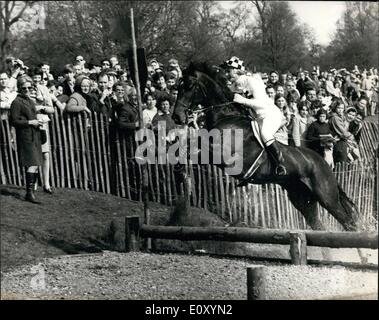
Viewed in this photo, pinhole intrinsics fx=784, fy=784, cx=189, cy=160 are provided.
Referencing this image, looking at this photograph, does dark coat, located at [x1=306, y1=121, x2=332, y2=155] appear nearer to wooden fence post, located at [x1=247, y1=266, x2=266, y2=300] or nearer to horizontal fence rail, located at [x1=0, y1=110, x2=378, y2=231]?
horizontal fence rail, located at [x1=0, y1=110, x2=378, y2=231]

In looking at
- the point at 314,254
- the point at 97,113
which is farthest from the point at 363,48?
the point at 97,113

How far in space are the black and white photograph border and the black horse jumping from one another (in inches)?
0.8

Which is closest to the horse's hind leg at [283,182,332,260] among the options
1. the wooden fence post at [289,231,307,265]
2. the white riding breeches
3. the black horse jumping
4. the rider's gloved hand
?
the black horse jumping

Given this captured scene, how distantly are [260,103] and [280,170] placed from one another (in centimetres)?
102

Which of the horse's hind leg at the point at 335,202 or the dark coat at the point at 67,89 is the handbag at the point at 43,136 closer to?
the dark coat at the point at 67,89

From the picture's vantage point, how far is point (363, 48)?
11.0m

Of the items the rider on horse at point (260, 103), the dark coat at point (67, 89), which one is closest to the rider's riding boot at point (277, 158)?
the rider on horse at point (260, 103)

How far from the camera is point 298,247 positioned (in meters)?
9.52

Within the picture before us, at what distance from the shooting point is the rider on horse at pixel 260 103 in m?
11.3

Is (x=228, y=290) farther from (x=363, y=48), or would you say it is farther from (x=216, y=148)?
(x=363, y=48)

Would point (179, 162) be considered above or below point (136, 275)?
above

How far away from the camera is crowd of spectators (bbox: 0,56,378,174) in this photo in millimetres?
13023

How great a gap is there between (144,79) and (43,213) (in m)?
2.66
